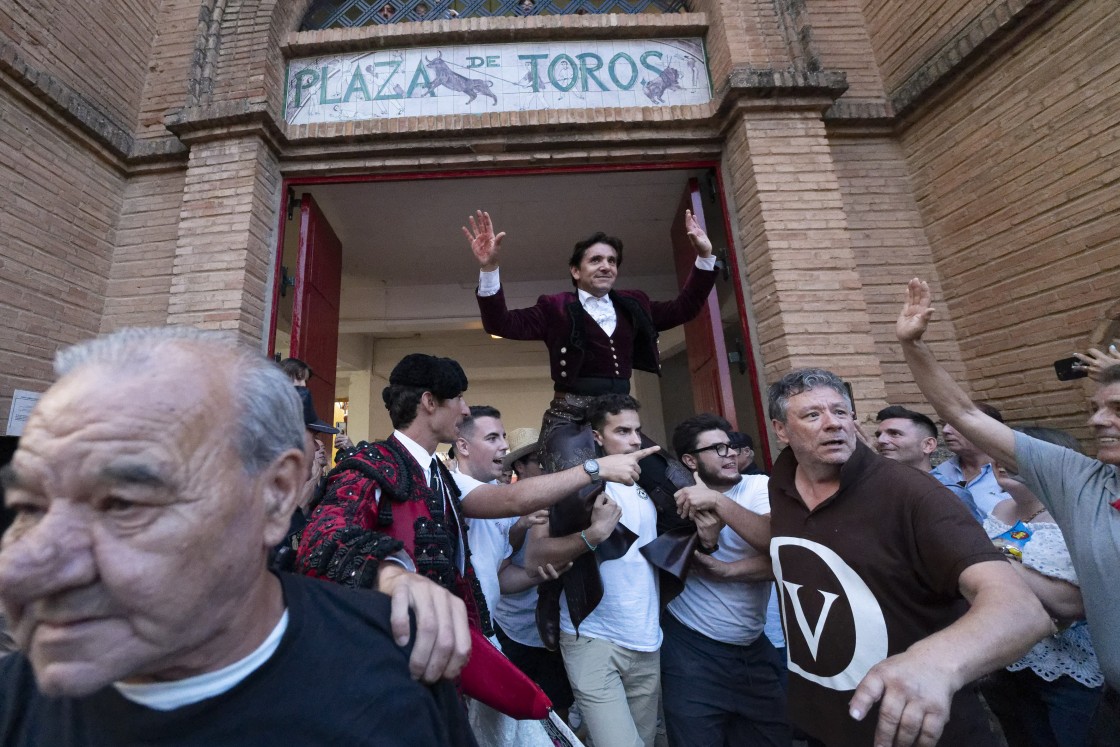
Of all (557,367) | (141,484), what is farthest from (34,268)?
(141,484)

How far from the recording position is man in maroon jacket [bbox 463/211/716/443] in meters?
3.03

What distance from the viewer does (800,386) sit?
2.10m

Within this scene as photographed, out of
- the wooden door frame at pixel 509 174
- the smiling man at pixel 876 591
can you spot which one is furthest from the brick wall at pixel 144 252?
the smiling man at pixel 876 591

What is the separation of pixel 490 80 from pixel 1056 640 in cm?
538

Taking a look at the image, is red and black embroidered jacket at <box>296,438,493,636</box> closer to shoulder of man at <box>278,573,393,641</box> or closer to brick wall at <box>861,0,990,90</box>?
shoulder of man at <box>278,573,393,641</box>

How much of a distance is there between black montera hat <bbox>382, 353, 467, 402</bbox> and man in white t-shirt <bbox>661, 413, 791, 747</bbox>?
1.06 m

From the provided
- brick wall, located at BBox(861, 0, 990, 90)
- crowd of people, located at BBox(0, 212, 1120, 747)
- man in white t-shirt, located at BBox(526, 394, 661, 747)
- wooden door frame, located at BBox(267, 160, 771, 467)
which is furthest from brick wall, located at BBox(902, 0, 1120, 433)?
man in white t-shirt, located at BBox(526, 394, 661, 747)

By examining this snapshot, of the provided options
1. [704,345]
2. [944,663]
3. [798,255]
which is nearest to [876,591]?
[944,663]

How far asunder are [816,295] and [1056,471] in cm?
230

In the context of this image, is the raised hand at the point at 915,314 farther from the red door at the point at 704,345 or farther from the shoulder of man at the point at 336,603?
the red door at the point at 704,345

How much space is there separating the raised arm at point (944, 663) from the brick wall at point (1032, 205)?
355cm

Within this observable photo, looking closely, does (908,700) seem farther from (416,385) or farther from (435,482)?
(416,385)

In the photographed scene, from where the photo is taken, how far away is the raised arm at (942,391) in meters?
2.08

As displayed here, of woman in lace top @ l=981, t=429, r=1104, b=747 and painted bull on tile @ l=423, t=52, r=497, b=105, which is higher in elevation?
painted bull on tile @ l=423, t=52, r=497, b=105
